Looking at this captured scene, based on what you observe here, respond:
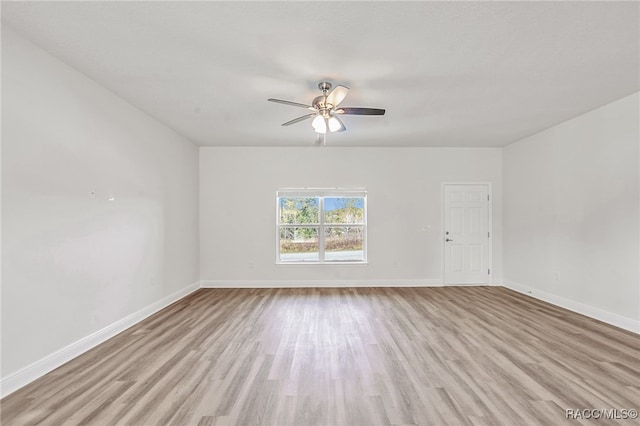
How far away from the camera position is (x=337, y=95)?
271cm

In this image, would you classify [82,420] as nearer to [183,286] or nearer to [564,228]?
[183,286]

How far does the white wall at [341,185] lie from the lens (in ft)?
18.3

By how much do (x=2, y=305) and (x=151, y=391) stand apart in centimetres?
125

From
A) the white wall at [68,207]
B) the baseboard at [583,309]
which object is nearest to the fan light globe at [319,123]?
the white wall at [68,207]

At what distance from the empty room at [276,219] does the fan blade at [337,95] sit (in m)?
0.13

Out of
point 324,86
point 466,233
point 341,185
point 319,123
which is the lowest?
point 466,233

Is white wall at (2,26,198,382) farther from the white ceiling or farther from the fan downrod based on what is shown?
the fan downrod

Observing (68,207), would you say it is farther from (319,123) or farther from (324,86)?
(324,86)

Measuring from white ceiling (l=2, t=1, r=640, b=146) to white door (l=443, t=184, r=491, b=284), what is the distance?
→ 82.2 inches

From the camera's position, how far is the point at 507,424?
1.80 meters

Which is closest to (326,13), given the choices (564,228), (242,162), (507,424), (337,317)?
(507,424)

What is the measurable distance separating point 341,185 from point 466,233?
2692 millimetres

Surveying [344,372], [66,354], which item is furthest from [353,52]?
[66,354]

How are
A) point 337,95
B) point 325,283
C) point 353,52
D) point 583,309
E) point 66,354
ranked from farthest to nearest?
point 325,283 < point 583,309 < point 337,95 < point 66,354 < point 353,52
